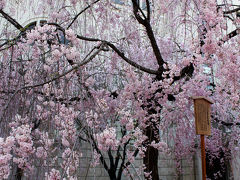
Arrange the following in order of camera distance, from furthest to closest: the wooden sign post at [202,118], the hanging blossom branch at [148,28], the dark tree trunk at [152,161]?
1. the dark tree trunk at [152,161]
2. the hanging blossom branch at [148,28]
3. the wooden sign post at [202,118]

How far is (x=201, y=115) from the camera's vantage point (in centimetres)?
387

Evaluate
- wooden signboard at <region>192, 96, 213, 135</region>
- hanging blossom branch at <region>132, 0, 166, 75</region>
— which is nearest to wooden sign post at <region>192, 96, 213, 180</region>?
wooden signboard at <region>192, 96, 213, 135</region>

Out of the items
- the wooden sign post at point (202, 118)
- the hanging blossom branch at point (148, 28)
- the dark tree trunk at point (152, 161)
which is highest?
the hanging blossom branch at point (148, 28)

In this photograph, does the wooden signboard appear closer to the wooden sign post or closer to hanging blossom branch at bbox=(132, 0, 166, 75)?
the wooden sign post

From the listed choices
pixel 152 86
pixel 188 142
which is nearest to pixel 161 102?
pixel 152 86

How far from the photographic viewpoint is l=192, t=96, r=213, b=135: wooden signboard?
377cm

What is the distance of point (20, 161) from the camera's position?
263 centimetres

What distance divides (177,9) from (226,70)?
2165mm

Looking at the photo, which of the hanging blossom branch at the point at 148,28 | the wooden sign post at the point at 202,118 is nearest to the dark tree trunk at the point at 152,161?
the wooden sign post at the point at 202,118

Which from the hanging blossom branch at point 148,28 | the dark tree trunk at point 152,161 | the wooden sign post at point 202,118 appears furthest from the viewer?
the dark tree trunk at point 152,161

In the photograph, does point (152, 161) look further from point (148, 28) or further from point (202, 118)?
point (148, 28)

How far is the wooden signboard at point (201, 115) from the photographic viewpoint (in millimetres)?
3773

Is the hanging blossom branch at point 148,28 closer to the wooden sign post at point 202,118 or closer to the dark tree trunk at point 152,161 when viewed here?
the wooden sign post at point 202,118

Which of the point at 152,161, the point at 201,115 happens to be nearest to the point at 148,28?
the point at 201,115
